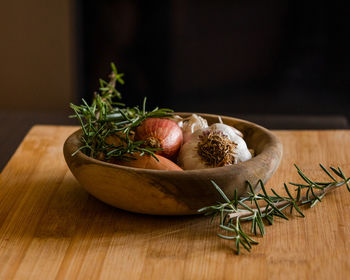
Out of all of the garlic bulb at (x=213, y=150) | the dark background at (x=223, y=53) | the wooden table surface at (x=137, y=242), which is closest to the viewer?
the wooden table surface at (x=137, y=242)

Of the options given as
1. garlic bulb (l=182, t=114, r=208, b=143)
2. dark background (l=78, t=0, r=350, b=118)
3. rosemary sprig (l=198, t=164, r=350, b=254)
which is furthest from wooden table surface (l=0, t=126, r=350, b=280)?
dark background (l=78, t=0, r=350, b=118)

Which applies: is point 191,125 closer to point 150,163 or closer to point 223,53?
point 150,163

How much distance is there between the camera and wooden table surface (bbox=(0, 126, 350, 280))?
21.4 inches

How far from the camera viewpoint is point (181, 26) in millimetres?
2520

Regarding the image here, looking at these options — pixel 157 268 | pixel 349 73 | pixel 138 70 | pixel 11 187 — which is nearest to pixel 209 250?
pixel 157 268

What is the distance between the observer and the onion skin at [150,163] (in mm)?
639

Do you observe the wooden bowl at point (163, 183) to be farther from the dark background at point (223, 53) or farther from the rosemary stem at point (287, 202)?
the dark background at point (223, 53)

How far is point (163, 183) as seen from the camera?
1.94 ft

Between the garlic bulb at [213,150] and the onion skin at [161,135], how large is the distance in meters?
0.02

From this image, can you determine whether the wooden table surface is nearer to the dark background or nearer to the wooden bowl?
the wooden bowl

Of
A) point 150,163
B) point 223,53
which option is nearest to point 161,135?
point 150,163

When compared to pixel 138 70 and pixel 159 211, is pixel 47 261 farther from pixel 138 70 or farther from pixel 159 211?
pixel 138 70

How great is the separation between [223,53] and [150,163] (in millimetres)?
1992

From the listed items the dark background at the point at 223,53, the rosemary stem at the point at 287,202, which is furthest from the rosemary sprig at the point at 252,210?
the dark background at the point at 223,53
